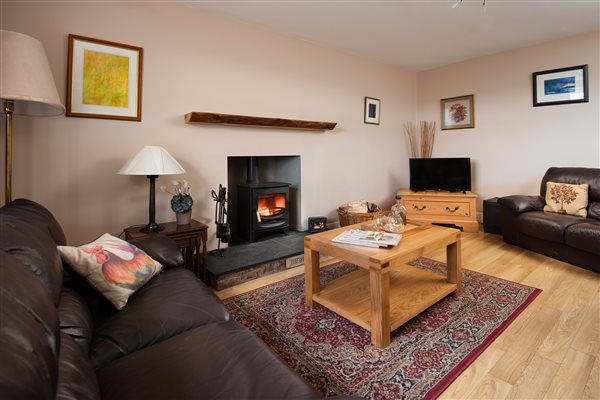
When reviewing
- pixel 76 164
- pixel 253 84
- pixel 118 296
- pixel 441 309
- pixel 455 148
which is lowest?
pixel 441 309

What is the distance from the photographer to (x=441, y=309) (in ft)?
7.11

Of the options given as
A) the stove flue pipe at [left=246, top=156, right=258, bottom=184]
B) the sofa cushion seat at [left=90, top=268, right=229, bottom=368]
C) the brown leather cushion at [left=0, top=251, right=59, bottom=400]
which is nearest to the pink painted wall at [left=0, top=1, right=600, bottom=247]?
the stove flue pipe at [left=246, top=156, right=258, bottom=184]

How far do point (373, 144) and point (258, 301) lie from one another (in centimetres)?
323

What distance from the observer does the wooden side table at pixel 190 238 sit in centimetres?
241

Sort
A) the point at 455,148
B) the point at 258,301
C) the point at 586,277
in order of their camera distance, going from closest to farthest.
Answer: the point at 258,301
the point at 586,277
the point at 455,148

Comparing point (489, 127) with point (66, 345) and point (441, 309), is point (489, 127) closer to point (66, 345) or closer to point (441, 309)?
point (441, 309)

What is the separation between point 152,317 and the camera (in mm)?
1319

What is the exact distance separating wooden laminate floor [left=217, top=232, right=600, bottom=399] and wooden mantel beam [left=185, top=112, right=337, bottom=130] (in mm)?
1562

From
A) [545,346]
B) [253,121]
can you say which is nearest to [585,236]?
[545,346]

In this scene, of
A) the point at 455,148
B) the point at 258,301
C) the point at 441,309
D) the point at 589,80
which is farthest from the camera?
the point at 455,148

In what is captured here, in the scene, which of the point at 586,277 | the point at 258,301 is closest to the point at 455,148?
the point at 586,277

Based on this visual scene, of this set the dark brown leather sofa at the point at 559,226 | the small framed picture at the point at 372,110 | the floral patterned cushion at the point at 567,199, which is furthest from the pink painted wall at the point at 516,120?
the small framed picture at the point at 372,110

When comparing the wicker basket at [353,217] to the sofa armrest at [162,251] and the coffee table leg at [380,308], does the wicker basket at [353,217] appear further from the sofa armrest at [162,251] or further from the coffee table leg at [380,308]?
the sofa armrest at [162,251]

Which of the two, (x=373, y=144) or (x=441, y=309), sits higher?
(x=373, y=144)
